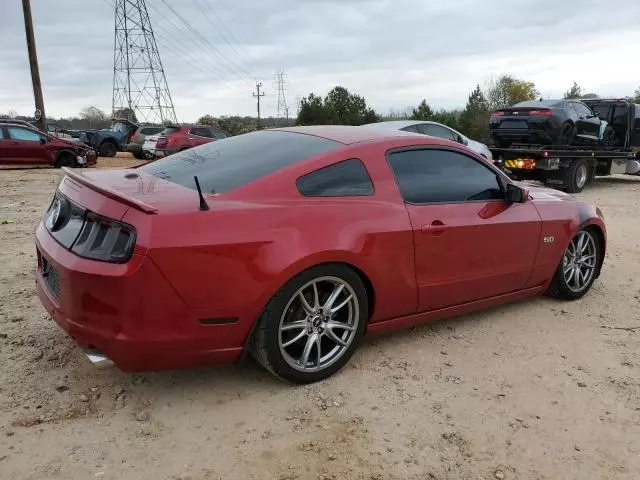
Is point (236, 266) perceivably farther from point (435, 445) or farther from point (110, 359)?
point (435, 445)

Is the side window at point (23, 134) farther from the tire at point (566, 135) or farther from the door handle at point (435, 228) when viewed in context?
the door handle at point (435, 228)

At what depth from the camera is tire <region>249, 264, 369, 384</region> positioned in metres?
3.01

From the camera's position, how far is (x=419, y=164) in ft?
12.4

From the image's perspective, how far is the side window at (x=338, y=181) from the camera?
10.6 feet

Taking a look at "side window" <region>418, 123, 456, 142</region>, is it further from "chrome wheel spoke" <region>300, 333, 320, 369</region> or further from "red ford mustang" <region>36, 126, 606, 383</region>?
"chrome wheel spoke" <region>300, 333, 320, 369</region>

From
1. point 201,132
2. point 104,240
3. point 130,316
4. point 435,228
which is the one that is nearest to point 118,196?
point 104,240

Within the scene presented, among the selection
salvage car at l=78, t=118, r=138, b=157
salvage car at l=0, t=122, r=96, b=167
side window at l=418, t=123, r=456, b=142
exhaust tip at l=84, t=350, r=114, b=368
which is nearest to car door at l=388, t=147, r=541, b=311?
exhaust tip at l=84, t=350, r=114, b=368

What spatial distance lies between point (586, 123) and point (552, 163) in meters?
2.42

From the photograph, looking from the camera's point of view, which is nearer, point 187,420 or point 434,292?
point 187,420

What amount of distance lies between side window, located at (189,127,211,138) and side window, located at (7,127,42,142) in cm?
479

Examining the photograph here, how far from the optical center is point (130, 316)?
2.66 m

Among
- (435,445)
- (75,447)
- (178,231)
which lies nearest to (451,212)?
(435,445)

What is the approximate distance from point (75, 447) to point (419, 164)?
2.55 metres

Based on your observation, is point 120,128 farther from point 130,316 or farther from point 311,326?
point 130,316
